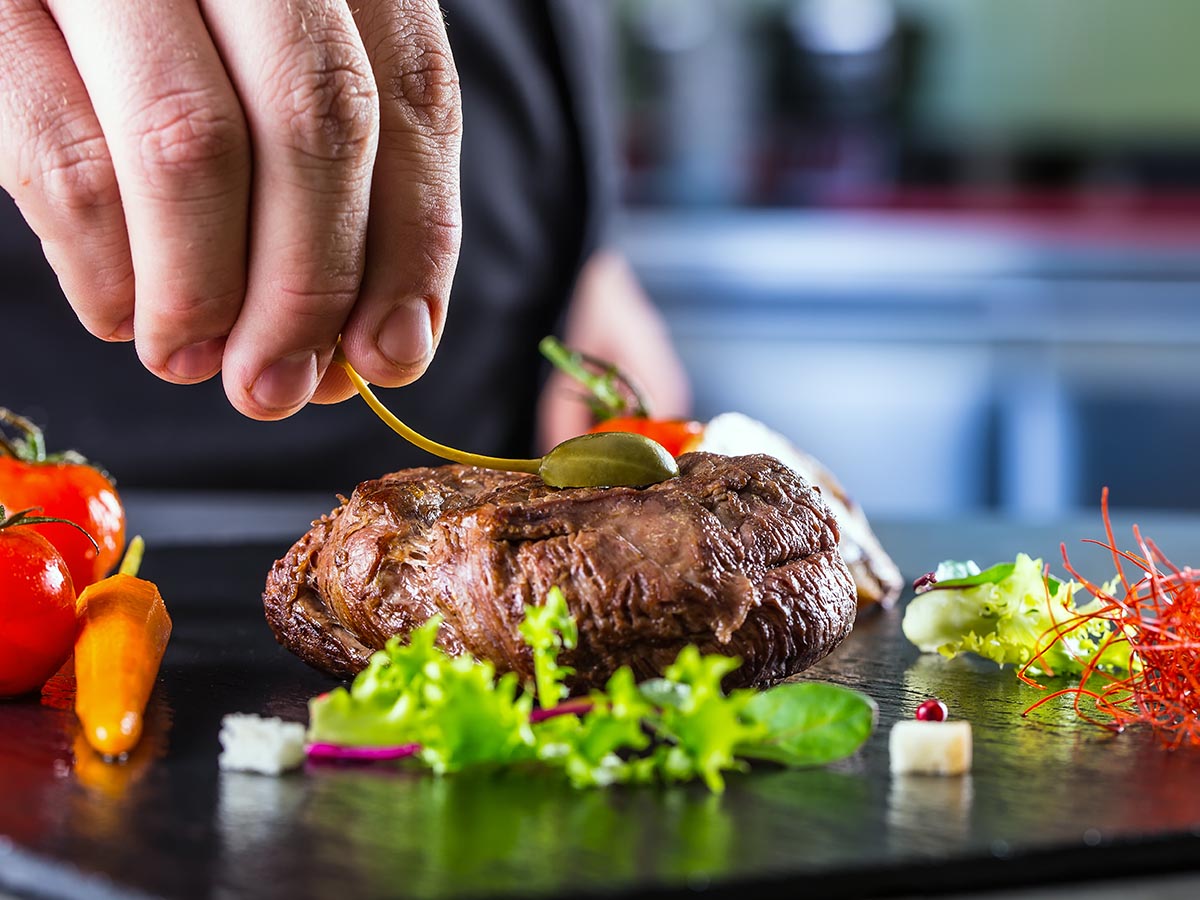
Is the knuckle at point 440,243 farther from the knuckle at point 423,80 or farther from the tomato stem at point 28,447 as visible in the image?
the tomato stem at point 28,447

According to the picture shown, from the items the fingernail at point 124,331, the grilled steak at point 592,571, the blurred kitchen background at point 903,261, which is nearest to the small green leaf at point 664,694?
the grilled steak at point 592,571

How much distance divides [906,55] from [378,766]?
8.35m

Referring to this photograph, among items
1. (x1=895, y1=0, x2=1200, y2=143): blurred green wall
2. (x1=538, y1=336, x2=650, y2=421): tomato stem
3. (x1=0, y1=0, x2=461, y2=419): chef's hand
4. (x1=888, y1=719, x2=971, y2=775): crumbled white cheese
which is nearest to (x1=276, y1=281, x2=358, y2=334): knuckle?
(x1=0, y1=0, x2=461, y2=419): chef's hand

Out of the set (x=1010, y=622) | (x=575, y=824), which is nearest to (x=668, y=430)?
(x=1010, y=622)

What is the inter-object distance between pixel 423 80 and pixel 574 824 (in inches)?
39.2

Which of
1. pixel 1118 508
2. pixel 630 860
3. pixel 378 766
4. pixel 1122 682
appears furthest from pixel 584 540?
pixel 1118 508

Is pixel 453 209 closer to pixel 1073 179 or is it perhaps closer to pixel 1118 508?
pixel 1118 508

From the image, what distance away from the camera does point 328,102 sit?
1.70 m

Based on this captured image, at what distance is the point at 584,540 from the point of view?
1.87 m

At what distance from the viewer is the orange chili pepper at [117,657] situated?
176 centimetres

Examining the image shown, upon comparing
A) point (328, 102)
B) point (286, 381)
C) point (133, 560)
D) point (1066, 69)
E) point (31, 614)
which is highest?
point (1066, 69)

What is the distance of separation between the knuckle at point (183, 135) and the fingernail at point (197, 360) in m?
0.25

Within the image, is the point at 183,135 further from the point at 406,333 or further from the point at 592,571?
the point at 592,571

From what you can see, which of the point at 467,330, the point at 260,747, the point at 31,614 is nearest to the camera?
the point at 260,747
